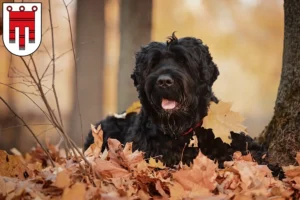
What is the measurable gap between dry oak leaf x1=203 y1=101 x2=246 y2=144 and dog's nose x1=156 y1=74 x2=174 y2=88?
1.50ft


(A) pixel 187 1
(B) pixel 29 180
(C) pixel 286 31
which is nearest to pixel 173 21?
(A) pixel 187 1

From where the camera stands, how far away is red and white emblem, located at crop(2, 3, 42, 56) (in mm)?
4035

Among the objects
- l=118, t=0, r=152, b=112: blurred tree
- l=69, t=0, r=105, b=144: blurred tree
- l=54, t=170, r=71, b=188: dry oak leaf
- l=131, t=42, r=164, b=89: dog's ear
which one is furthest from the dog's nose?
l=69, t=0, r=105, b=144: blurred tree

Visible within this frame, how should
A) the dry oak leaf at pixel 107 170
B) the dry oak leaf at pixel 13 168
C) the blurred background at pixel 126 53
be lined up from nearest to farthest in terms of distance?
1. the dry oak leaf at pixel 107 170
2. the dry oak leaf at pixel 13 168
3. the blurred background at pixel 126 53

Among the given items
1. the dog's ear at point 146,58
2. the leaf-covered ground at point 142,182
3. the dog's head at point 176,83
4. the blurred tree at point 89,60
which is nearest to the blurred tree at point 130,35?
the blurred tree at point 89,60

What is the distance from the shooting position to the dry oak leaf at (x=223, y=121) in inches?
171

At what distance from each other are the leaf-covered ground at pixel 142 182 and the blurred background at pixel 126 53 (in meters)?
5.86

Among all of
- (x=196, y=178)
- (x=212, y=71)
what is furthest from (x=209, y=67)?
(x=196, y=178)

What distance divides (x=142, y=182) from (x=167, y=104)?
56.3 inches

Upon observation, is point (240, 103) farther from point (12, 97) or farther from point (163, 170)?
point (163, 170)

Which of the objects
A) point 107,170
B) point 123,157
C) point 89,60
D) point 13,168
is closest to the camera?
point 107,170

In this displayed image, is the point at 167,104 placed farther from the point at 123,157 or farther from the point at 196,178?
the point at 196,178

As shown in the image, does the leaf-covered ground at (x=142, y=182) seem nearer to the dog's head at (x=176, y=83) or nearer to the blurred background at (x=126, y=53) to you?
the dog's head at (x=176, y=83)

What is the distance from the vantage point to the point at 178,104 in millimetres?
4566
